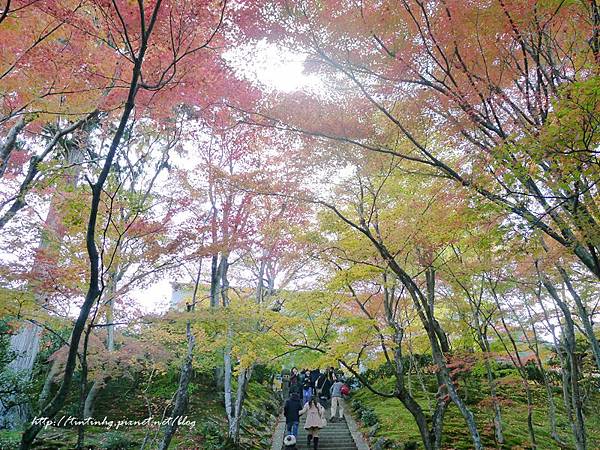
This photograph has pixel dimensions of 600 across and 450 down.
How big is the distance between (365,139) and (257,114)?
1.76 m

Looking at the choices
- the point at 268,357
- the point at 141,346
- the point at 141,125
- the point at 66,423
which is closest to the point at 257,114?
the point at 141,125

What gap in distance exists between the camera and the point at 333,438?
464 inches

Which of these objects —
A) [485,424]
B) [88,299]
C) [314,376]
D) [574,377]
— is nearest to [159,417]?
[314,376]

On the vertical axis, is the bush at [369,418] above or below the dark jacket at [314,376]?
below

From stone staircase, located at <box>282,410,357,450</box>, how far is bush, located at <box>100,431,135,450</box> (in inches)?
189

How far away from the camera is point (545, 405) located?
16.5 meters

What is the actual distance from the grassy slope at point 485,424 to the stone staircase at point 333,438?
751 millimetres

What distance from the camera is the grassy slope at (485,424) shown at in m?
10.5

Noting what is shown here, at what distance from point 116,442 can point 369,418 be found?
827 centimetres

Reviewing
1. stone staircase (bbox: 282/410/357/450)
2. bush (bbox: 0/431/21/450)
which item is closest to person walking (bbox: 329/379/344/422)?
stone staircase (bbox: 282/410/357/450)

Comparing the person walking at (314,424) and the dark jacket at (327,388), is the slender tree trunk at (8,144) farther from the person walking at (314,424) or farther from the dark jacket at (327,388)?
the dark jacket at (327,388)

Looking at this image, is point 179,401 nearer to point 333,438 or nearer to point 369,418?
point 333,438

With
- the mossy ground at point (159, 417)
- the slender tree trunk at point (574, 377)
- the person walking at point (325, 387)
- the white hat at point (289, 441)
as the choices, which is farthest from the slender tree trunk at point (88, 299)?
the person walking at point (325, 387)

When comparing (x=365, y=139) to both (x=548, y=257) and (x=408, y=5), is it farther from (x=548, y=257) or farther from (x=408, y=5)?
(x=548, y=257)
